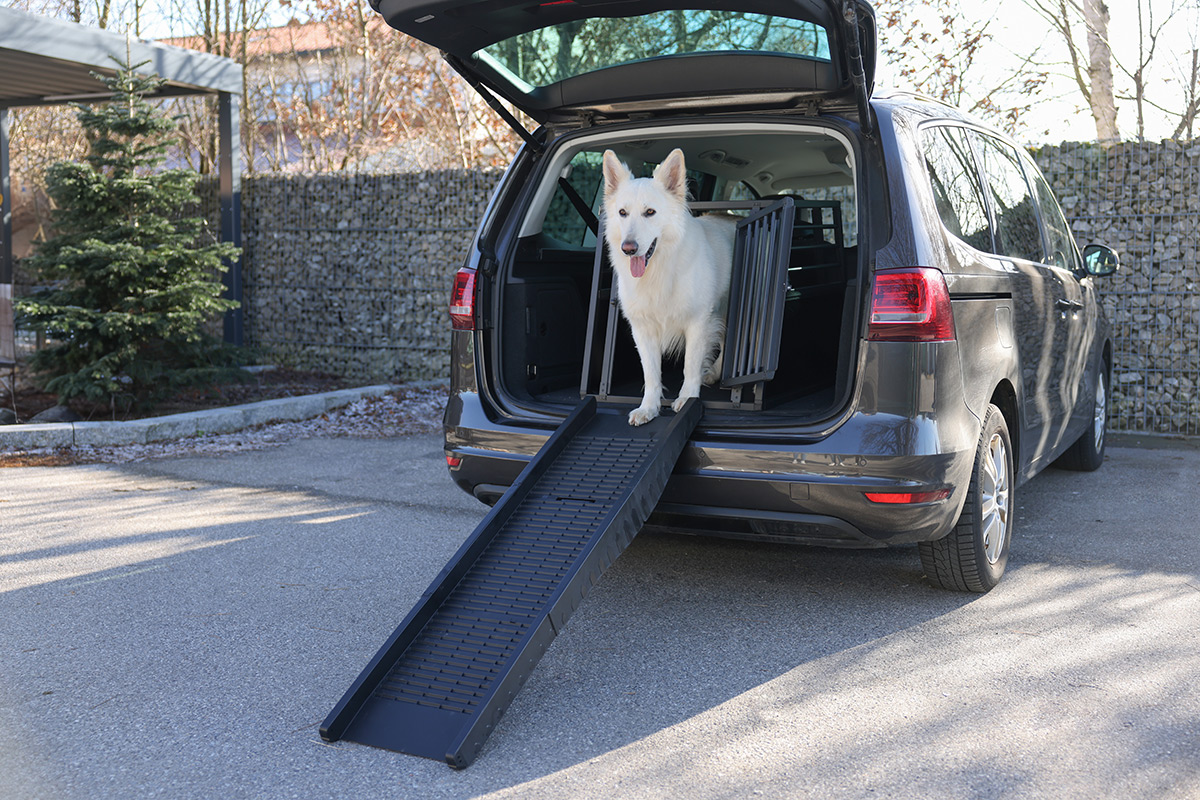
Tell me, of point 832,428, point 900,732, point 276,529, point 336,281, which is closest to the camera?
point 900,732

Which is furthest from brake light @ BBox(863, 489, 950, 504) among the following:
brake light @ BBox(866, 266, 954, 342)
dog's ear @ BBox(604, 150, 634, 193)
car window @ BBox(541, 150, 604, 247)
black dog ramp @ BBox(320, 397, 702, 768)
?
car window @ BBox(541, 150, 604, 247)

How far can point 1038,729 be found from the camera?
2832 millimetres

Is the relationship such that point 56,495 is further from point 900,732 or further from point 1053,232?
point 1053,232

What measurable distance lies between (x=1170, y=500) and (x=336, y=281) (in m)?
8.66

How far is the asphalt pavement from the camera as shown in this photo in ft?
8.51

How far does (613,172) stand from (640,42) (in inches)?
21.3

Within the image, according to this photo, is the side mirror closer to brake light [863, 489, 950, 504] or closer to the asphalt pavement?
the asphalt pavement

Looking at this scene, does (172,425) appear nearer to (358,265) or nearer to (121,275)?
(121,275)

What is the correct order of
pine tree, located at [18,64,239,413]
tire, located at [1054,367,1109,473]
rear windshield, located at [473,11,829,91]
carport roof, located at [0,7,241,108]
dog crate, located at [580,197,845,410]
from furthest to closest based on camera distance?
carport roof, located at [0,7,241,108] < pine tree, located at [18,64,239,413] < tire, located at [1054,367,1109,473] < dog crate, located at [580,197,845,410] < rear windshield, located at [473,11,829,91]

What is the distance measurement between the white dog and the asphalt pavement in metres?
1.00

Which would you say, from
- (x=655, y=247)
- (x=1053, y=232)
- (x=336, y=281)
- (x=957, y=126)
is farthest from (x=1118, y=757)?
(x=336, y=281)

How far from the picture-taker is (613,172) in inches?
162

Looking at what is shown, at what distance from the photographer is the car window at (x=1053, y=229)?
17.2 ft

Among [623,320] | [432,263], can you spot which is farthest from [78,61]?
[623,320]
